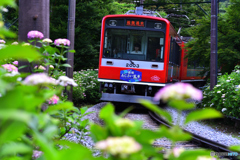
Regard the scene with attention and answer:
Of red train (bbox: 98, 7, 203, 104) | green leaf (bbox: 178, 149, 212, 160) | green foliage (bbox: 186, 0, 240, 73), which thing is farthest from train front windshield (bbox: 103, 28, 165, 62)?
green leaf (bbox: 178, 149, 212, 160)

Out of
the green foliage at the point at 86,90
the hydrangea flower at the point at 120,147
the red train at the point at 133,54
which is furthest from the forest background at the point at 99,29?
the hydrangea flower at the point at 120,147

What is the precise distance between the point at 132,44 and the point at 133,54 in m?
0.34

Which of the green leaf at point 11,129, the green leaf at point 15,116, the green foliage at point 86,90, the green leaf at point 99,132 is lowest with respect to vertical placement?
the green foliage at point 86,90

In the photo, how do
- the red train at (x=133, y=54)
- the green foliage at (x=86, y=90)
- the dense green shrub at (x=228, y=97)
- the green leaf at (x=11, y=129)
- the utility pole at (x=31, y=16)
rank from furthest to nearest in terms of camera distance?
the green foliage at (x=86, y=90) → the red train at (x=133, y=54) → the dense green shrub at (x=228, y=97) → the utility pole at (x=31, y=16) → the green leaf at (x=11, y=129)

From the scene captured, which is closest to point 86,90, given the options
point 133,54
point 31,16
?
point 133,54

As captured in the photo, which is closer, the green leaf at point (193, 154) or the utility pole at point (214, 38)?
the green leaf at point (193, 154)

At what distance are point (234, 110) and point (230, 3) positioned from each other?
18.7 feet

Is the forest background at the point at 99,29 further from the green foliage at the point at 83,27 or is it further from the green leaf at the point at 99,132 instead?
the green leaf at the point at 99,132

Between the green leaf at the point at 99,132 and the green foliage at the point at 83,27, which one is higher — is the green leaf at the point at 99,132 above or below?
below

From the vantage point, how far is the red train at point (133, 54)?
1002cm

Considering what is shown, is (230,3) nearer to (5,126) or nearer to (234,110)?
(234,110)

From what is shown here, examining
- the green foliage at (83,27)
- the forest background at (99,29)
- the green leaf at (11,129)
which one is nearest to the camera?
the green leaf at (11,129)

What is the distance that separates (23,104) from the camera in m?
0.79

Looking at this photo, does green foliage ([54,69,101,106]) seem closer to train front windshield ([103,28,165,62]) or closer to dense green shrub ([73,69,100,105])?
dense green shrub ([73,69,100,105])
